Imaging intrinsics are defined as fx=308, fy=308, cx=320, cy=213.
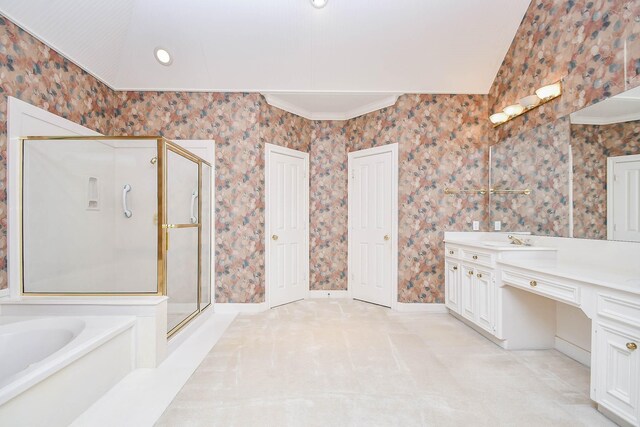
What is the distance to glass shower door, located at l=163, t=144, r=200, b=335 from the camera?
2.61 meters

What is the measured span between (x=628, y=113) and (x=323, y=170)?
3.08 m

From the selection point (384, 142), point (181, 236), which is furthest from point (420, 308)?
point (181, 236)

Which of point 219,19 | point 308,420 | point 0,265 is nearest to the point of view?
point 308,420

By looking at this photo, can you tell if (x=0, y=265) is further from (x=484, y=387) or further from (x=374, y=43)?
(x=374, y=43)

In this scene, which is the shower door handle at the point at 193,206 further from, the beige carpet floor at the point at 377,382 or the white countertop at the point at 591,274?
the white countertop at the point at 591,274

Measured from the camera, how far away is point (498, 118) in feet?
11.3

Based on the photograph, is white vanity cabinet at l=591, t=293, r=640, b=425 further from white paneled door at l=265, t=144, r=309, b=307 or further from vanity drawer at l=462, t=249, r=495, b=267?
white paneled door at l=265, t=144, r=309, b=307

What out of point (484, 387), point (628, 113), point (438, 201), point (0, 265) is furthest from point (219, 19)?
point (484, 387)

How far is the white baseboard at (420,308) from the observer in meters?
3.70

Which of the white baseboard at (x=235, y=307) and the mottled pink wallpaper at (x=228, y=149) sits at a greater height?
the mottled pink wallpaper at (x=228, y=149)

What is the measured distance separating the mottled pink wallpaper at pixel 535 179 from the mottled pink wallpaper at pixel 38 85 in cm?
444

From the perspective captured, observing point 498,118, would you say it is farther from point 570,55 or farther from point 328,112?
point 328,112

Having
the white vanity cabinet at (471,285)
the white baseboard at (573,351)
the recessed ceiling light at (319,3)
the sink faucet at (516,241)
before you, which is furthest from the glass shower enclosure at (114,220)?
the white baseboard at (573,351)

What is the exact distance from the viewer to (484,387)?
6.63ft
